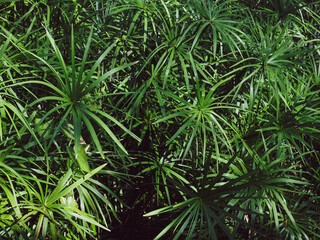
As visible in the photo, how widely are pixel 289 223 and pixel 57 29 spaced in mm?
1313

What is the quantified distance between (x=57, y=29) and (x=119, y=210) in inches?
33.9

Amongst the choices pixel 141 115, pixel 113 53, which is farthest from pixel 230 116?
pixel 113 53

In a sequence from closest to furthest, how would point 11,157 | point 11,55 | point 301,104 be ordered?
point 11,157, point 11,55, point 301,104

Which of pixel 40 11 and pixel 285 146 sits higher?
pixel 40 11

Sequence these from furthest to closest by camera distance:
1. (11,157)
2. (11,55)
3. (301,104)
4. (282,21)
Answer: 1. (282,21)
2. (301,104)
3. (11,55)
4. (11,157)

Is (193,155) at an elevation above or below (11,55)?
below

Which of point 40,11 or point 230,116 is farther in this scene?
point 230,116

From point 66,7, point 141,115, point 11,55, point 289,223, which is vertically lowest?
point 289,223

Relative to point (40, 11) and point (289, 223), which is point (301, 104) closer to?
point (289, 223)

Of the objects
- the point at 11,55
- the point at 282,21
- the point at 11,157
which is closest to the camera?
the point at 11,157

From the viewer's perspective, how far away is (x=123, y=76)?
181 centimetres

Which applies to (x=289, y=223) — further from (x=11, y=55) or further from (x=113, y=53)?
(x=11, y=55)

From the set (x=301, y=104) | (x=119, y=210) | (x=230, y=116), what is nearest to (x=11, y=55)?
(x=119, y=210)

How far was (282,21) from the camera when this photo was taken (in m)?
2.18
